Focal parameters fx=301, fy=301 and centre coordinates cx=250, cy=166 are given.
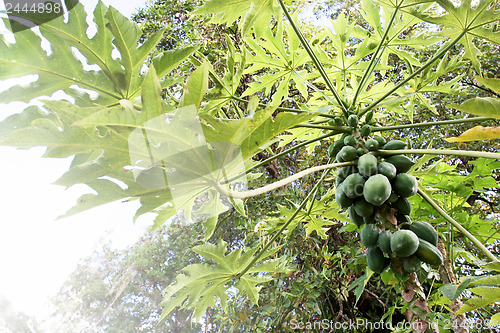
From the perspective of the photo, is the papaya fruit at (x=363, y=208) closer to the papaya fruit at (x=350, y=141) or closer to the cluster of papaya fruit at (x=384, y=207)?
the cluster of papaya fruit at (x=384, y=207)

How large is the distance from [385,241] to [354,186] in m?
0.14

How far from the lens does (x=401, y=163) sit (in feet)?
2.46

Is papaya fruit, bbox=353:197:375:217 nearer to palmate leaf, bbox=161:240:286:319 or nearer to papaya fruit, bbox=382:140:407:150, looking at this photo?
papaya fruit, bbox=382:140:407:150

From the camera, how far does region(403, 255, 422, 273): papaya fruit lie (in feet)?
2.14

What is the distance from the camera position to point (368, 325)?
1861mm

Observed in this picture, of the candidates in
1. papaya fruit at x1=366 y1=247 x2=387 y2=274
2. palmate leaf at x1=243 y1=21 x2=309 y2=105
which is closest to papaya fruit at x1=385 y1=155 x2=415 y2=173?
papaya fruit at x1=366 y1=247 x2=387 y2=274

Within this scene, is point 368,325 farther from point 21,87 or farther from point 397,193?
point 21,87

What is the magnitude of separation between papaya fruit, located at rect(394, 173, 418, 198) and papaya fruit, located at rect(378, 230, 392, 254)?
0.34 feet

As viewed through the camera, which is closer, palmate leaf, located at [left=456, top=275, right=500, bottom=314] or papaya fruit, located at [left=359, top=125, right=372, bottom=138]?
palmate leaf, located at [left=456, top=275, right=500, bottom=314]

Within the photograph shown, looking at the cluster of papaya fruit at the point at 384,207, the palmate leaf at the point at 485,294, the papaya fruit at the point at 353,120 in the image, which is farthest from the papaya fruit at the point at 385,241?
the papaya fruit at the point at 353,120

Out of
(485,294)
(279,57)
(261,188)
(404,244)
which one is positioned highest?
(279,57)

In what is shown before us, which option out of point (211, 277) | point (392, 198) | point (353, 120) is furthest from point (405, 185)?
point (211, 277)

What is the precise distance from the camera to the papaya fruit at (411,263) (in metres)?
0.65

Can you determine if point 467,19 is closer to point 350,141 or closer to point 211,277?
point 350,141
